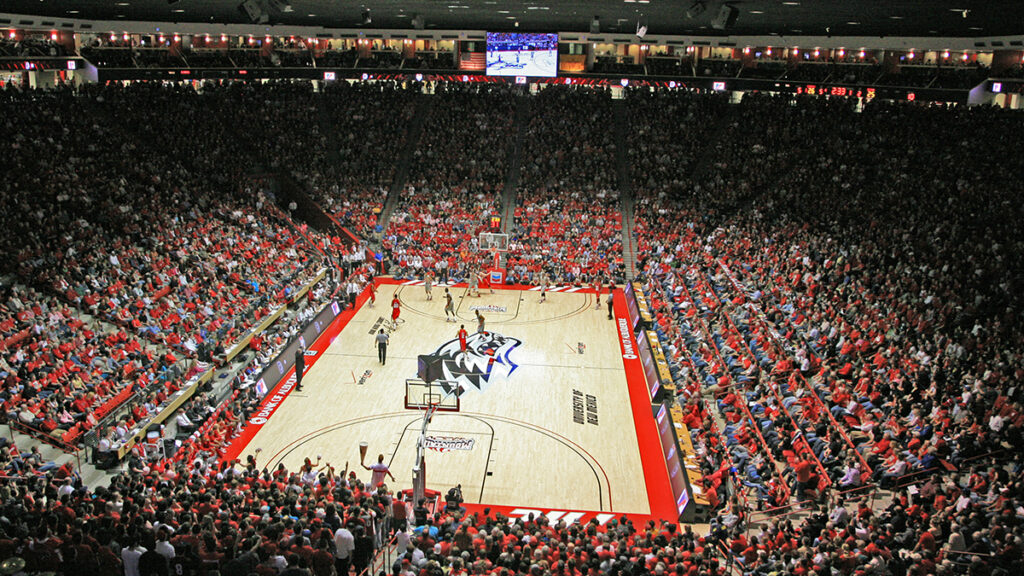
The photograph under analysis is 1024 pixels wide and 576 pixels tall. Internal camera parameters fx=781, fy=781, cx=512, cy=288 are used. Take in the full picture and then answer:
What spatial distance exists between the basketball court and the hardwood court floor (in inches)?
1.6

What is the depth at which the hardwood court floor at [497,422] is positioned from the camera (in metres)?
20.1

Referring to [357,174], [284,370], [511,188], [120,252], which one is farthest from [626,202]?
[120,252]

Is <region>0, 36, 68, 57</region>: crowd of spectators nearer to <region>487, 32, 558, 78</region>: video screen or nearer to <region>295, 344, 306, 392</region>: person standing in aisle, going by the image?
<region>487, 32, 558, 78</region>: video screen

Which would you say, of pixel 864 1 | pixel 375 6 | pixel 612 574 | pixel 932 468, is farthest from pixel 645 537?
pixel 375 6

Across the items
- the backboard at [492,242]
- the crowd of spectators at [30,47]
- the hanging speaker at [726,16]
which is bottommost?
the backboard at [492,242]

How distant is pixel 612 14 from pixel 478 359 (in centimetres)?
1882

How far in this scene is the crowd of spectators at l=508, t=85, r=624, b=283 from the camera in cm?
3928

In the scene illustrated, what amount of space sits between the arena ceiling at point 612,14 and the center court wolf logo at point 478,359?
1311 cm

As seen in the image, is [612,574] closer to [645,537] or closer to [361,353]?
[645,537]

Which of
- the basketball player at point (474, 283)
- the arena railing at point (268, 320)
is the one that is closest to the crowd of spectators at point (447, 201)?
the basketball player at point (474, 283)

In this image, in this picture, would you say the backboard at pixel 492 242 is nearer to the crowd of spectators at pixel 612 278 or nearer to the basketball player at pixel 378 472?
the crowd of spectators at pixel 612 278

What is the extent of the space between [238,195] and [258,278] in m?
9.65

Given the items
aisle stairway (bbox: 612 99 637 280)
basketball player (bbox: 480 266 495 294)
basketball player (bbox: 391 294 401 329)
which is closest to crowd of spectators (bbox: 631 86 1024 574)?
aisle stairway (bbox: 612 99 637 280)

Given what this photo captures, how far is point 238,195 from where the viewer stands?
39969 mm
